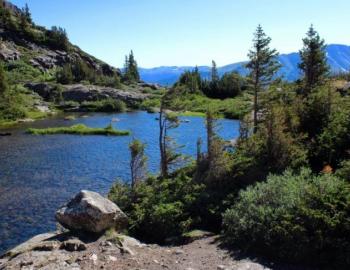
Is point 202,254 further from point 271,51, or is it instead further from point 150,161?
point 150,161

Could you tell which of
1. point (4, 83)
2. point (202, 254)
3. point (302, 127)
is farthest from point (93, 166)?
point (4, 83)

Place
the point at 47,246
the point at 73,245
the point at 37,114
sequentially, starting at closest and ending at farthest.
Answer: the point at 73,245
the point at 47,246
the point at 37,114

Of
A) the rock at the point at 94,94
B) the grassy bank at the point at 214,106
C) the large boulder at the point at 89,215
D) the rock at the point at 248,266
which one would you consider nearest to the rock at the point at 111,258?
the large boulder at the point at 89,215

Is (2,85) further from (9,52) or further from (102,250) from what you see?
(102,250)

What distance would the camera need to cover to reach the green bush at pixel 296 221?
17.6m

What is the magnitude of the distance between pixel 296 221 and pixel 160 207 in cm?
827

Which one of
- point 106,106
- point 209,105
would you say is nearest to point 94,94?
point 106,106

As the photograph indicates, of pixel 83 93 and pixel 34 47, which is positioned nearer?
pixel 83 93

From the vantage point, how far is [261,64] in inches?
1763

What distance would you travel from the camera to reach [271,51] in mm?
44188

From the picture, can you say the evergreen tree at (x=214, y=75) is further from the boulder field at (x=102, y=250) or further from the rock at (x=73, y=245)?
the rock at (x=73, y=245)

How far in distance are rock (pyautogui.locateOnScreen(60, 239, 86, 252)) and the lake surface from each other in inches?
334

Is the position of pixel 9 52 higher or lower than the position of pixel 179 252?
higher

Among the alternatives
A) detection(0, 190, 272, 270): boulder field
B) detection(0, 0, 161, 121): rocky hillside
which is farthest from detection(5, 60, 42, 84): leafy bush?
detection(0, 190, 272, 270): boulder field
